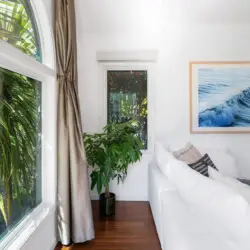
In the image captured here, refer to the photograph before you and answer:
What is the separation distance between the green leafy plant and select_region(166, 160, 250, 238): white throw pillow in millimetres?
974

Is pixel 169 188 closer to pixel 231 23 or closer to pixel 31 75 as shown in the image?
pixel 31 75

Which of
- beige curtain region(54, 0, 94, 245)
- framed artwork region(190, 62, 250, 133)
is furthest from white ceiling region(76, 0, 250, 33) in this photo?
beige curtain region(54, 0, 94, 245)

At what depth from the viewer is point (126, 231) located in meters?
2.26

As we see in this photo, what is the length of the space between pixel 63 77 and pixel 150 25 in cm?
159

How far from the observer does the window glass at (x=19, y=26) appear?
1452mm

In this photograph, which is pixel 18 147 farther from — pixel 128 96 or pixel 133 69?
pixel 133 69

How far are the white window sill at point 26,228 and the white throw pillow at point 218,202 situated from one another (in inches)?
45.3

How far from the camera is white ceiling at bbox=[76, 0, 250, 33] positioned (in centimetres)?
262

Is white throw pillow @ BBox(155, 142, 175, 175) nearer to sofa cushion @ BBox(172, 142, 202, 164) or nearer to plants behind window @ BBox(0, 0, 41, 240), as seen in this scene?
sofa cushion @ BBox(172, 142, 202, 164)

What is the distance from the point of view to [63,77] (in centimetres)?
201

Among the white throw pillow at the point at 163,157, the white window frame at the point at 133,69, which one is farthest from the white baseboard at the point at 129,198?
the white throw pillow at the point at 163,157

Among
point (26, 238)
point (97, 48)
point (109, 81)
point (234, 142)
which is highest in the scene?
point (97, 48)

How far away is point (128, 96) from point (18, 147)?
6.05ft

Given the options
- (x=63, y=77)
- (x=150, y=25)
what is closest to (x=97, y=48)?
(x=150, y=25)
